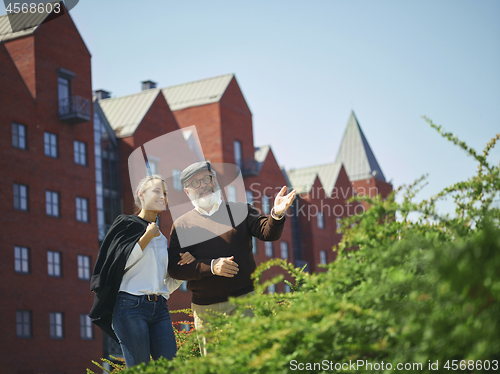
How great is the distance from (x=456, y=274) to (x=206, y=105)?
124 ft

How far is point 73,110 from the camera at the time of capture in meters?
28.5

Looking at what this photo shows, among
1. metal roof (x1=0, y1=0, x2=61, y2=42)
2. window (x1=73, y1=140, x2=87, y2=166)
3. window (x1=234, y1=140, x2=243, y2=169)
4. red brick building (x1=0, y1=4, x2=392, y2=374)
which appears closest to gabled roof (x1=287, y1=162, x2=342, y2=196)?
window (x1=234, y1=140, x2=243, y2=169)

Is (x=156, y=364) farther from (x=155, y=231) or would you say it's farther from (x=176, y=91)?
(x=176, y=91)

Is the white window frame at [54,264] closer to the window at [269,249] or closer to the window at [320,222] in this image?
the window at [269,249]

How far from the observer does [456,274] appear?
198cm

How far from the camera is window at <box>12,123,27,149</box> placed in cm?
2628

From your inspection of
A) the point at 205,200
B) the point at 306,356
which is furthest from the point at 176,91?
the point at 306,356

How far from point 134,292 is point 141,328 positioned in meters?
0.27

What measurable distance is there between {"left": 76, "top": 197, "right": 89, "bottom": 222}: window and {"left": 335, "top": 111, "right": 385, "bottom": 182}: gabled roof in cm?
3429

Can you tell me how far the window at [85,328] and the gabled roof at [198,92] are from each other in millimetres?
16742

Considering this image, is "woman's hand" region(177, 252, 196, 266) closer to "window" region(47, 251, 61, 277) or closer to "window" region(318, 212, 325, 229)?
"window" region(47, 251, 61, 277)

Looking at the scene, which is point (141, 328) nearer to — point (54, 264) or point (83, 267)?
point (54, 264)

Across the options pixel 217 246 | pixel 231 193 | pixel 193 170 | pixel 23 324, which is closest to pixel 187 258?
pixel 217 246

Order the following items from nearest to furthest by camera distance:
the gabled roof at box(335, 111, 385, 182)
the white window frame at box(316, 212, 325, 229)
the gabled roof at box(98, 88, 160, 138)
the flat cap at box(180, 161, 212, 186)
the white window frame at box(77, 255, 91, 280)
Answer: the flat cap at box(180, 161, 212, 186) → the white window frame at box(77, 255, 91, 280) → the gabled roof at box(98, 88, 160, 138) → the white window frame at box(316, 212, 325, 229) → the gabled roof at box(335, 111, 385, 182)
